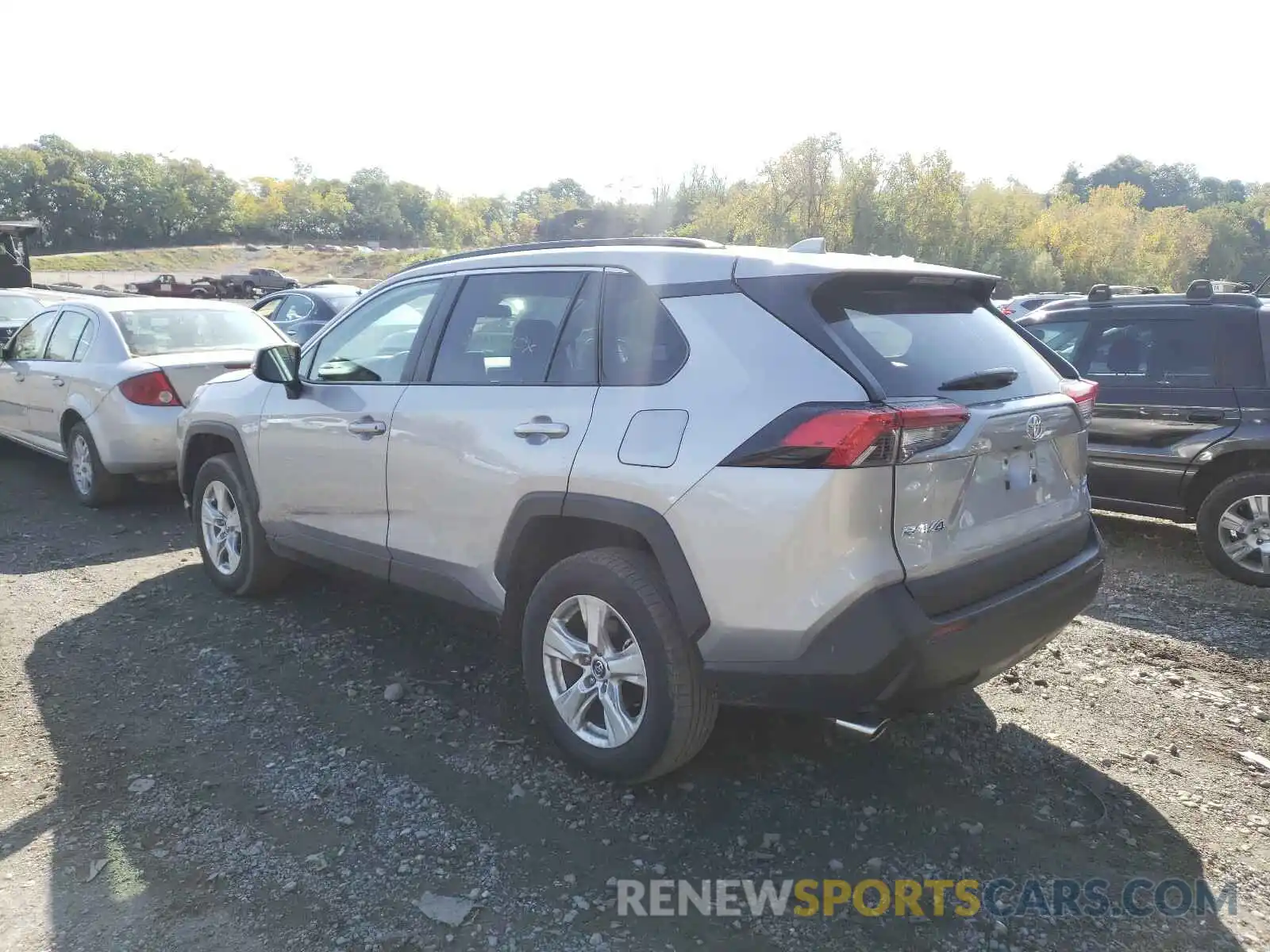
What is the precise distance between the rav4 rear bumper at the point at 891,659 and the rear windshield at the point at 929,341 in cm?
64

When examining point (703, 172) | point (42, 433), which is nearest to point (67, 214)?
point (703, 172)

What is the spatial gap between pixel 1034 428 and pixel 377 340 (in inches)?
113

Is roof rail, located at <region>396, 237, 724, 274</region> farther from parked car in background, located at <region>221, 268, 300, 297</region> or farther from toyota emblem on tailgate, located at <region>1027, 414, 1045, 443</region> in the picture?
parked car in background, located at <region>221, 268, 300, 297</region>

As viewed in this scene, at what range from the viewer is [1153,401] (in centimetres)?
587

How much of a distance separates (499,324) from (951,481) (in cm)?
190

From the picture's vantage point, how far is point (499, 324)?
3.66 meters

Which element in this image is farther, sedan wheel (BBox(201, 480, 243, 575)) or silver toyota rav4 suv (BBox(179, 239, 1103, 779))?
sedan wheel (BBox(201, 480, 243, 575))

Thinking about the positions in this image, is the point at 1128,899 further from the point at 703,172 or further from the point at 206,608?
the point at 703,172

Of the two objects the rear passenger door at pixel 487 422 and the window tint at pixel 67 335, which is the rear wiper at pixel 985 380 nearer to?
the rear passenger door at pixel 487 422

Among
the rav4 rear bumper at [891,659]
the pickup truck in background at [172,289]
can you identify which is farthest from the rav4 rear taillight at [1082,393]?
the pickup truck in background at [172,289]

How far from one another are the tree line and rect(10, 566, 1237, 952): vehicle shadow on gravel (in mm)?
1977

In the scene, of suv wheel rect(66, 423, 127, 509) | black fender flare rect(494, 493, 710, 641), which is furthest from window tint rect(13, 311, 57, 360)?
black fender flare rect(494, 493, 710, 641)

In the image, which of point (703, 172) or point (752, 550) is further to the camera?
point (703, 172)

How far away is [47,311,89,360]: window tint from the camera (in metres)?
7.43
